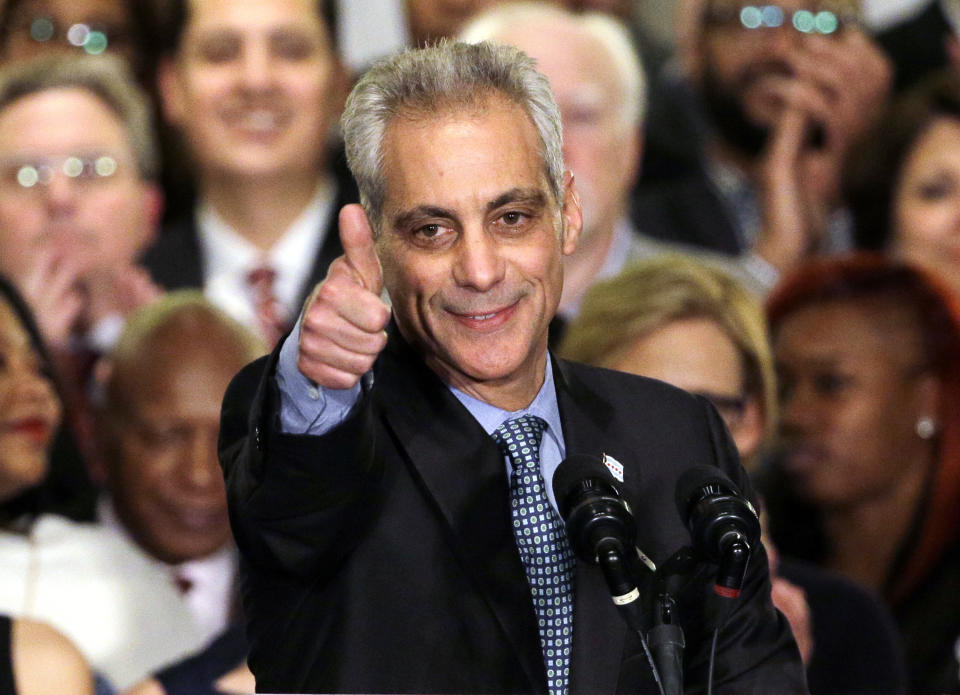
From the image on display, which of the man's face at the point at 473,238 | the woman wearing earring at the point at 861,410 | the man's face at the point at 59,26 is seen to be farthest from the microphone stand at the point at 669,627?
the man's face at the point at 59,26

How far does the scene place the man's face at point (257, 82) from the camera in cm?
381

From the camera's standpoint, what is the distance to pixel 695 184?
161 inches

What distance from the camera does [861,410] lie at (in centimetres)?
367

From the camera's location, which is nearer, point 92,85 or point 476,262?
point 476,262

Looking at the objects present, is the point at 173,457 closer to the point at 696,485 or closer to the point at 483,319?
the point at 483,319

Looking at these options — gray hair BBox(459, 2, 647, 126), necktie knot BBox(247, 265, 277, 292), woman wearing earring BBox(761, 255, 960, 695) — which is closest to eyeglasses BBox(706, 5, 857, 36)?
gray hair BBox(459, 2, 647, 126)

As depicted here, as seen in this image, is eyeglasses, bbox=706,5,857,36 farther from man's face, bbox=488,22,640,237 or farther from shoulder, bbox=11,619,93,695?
shoulder, bbox=11,619,93,695

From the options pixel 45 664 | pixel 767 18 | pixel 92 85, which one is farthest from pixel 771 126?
pixel 45 664

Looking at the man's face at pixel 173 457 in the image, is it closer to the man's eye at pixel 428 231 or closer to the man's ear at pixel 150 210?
the man's ear at pixel 150 210

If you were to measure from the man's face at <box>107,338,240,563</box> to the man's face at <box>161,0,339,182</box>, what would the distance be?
618 millimetres

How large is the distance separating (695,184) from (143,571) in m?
1.74

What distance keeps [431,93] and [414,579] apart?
464 mm

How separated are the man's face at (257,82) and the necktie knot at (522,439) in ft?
7.45

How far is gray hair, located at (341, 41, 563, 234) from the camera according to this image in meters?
1.56
